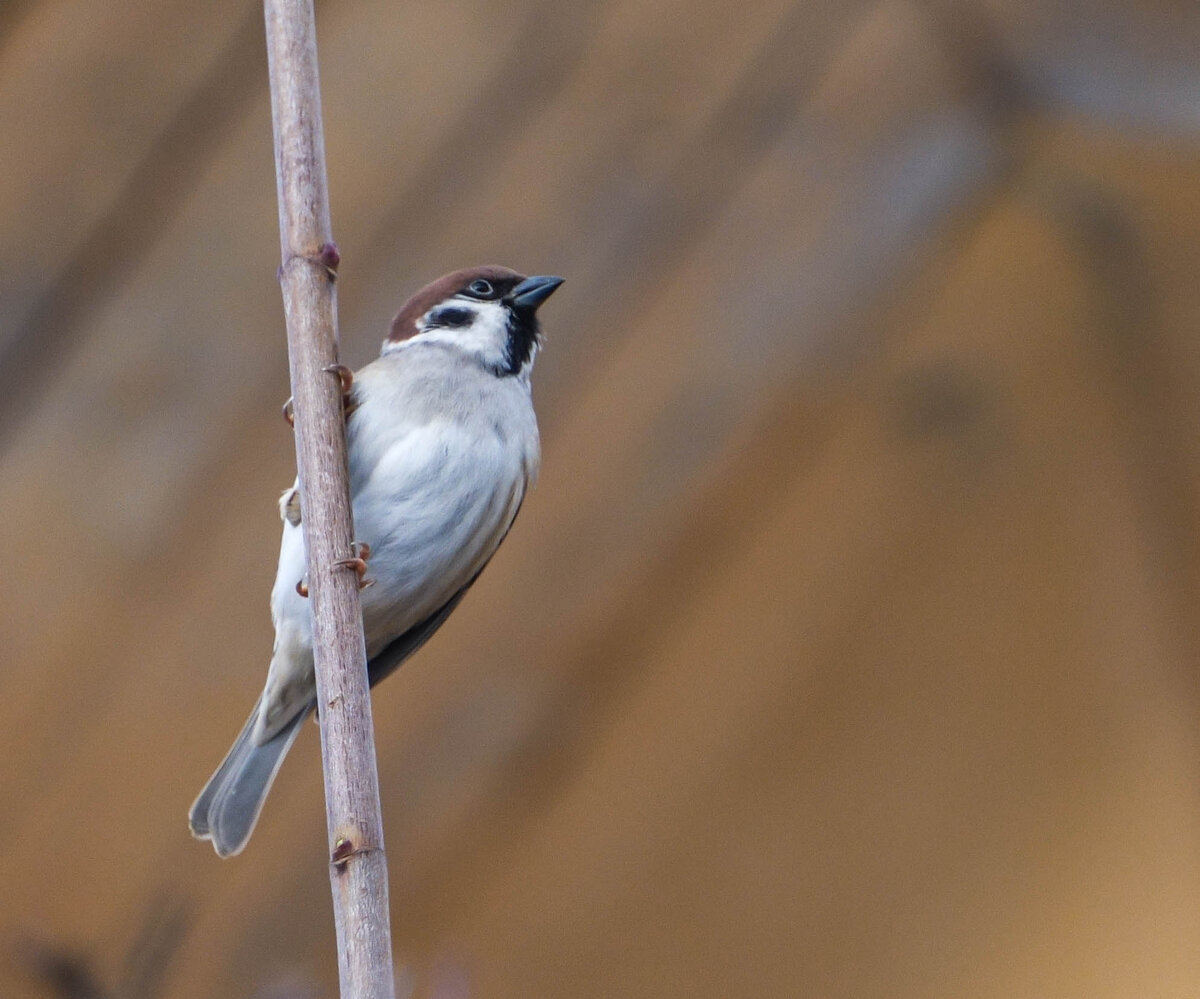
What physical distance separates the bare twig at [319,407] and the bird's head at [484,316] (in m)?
0.95

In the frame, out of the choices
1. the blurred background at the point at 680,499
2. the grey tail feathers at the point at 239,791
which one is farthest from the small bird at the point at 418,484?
the blurred background at the point at 680,499

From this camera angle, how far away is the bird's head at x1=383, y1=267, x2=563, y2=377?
2438mm

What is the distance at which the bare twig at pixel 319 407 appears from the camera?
1306 millimetres

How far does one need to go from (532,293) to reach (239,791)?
0.97 meters

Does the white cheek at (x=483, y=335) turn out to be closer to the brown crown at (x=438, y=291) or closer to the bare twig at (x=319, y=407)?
the brown crown at (x=438, y=291)

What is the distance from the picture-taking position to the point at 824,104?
360 centimetres

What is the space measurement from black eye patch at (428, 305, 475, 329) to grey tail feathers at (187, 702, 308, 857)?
710mm

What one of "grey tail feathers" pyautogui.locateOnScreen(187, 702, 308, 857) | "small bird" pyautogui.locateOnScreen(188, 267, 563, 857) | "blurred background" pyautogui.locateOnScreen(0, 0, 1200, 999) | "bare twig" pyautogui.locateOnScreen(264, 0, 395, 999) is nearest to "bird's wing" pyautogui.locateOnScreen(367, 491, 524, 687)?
"small bird" pyautogui.locateOnScreen(188, 267, 563, 857)

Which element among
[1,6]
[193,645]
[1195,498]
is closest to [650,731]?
[193,645]

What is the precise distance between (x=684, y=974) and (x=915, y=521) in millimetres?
1446

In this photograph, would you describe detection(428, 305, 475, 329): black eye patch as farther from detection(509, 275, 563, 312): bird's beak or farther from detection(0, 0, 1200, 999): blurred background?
detection(0, 0, 1200, 999): blurred background

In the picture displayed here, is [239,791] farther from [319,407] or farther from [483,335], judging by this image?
[319,407]

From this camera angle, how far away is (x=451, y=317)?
98.0 inches

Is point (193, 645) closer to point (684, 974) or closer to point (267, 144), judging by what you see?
point (267, 144)
